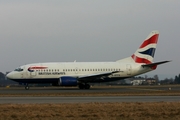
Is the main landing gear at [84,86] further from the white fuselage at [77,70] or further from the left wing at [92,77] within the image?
the white fuselage at [77,70]

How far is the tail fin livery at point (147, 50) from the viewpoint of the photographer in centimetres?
4750

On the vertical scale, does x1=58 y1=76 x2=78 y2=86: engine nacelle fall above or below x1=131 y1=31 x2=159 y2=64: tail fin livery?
below

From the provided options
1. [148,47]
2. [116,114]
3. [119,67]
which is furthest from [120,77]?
[116,114]

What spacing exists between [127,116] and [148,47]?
3188 centimetres

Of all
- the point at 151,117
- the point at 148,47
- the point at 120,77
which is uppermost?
the point at 148,47

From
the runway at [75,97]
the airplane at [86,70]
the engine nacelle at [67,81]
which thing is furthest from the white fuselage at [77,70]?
the runway at [75,97]

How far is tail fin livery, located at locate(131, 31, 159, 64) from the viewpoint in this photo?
4750 centimetres

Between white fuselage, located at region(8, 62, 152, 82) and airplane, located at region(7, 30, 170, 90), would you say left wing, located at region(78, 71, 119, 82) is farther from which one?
white fuselage, located at region(8, 62, 152, 82)

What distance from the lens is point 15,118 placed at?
1641cm

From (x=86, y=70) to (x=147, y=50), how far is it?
8.26 metres

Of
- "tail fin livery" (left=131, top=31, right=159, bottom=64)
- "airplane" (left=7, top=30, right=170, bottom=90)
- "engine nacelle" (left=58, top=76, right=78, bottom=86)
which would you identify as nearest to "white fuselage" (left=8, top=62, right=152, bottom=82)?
"airplane" (left=7, top=30, right=170, bottom=90)

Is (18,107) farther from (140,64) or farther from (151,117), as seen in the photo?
(140,64)

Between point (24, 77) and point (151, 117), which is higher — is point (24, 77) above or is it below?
above

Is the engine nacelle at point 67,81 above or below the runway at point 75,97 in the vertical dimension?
above
